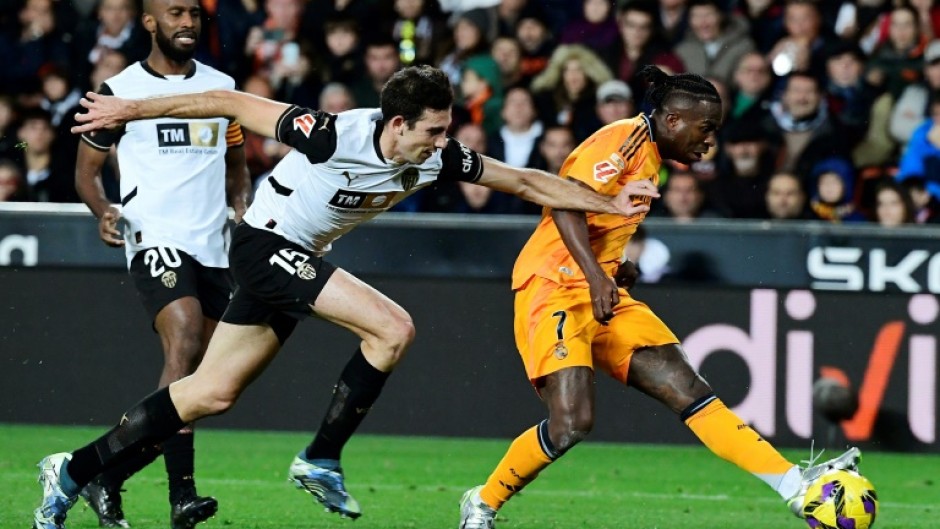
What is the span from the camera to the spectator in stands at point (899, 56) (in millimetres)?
12102

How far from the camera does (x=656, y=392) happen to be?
6855 millimetres

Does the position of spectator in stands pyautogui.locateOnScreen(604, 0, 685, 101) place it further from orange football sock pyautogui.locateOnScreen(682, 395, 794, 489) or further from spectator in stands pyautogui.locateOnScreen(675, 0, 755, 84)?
orange football sock pyautogui.locateOnScreen(682, 395, 794, 489)

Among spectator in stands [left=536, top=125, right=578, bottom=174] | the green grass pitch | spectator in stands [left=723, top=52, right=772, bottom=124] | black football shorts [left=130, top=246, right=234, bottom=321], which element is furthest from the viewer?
spectator in stands [left=723, top=52, right=772, bottom=124]

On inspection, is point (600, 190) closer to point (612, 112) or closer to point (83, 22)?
point (612, 112)

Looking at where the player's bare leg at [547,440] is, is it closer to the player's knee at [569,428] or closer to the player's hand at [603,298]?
the player's knee at [569,428]

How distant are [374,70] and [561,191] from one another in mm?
6344

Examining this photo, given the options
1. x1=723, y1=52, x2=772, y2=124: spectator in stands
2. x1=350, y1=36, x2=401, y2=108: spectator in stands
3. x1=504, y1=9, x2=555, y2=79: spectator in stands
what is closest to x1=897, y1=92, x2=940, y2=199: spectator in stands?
x1=723, y1=52, x2=772, y2=124: spectator in stands

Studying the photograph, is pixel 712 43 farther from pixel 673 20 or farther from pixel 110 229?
pixel 110 229

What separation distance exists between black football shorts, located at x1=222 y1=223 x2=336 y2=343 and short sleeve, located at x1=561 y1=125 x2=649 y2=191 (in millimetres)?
1154

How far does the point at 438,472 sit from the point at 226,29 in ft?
17.7

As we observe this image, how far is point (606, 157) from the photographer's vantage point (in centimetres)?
679

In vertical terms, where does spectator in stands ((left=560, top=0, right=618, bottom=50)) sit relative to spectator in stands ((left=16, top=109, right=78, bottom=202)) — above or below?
above

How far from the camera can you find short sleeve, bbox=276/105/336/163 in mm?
6336

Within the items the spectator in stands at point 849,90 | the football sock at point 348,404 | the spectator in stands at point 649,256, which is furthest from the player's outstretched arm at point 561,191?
the spectator in stands at point 849,90
